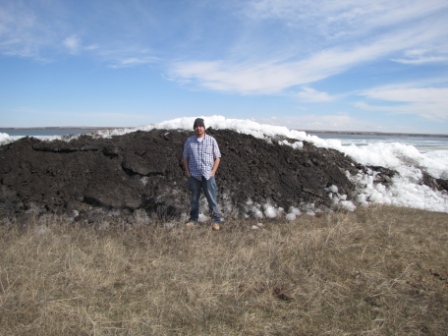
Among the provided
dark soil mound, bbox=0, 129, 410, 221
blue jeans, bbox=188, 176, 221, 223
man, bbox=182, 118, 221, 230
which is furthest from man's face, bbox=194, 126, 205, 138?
dark soil mound, bbox=0, 129, 410, 221

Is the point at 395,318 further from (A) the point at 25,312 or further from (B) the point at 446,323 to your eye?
(A) the point at 25,312

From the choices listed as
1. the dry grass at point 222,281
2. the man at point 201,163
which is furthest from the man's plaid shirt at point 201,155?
the dry grass at point 222,281

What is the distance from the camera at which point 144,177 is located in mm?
7027

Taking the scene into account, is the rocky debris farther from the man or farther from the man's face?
the man's face

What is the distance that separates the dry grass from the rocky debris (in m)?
0.86

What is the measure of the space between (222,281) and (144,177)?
373 cm

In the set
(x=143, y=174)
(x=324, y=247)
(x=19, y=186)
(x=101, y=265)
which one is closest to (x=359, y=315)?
(x=324, y=247)

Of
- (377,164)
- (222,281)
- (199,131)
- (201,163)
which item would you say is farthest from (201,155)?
(377,164)

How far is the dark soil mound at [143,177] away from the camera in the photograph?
650cm

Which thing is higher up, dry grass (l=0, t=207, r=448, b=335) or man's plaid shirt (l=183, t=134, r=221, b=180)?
man's plaid shirt (l=183, t=134, r=221, b=180)

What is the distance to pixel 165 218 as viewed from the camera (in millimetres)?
6379

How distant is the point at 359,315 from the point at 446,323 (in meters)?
0.79

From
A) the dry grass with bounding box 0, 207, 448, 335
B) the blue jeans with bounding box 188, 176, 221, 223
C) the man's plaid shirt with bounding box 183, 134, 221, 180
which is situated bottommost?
the dry grass with bounding box 0, 207, 448, 335

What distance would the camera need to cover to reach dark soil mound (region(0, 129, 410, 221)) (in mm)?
6500
